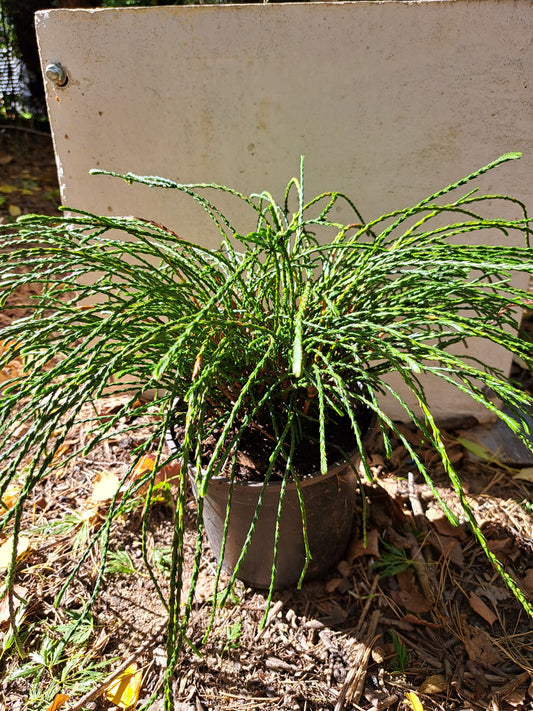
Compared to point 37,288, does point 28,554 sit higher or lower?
lower

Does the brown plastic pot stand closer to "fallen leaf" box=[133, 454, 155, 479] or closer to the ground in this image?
the ground

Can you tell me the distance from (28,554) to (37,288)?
1217mm

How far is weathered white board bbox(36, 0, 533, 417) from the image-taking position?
3.93 feet

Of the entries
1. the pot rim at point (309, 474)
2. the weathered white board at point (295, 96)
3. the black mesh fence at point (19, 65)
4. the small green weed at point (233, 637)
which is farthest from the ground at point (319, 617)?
the black mesh fence at point (19, 65)

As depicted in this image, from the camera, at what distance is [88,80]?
132 centimetres

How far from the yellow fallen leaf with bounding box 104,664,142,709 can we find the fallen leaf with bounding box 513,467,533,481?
992 millimetres

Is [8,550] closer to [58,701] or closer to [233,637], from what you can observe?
[58,701]

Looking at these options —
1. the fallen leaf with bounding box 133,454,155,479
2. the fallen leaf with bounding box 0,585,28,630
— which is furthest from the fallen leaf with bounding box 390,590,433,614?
the fallen leaf with bounding box 0,585,28,630

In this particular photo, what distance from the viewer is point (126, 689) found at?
39.2 inches

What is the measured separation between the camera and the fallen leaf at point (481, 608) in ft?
3.62

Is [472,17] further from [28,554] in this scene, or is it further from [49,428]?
[28,554]

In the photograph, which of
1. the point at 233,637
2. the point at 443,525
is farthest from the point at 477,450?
the point at 233,637

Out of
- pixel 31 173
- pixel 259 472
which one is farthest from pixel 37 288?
pixel 259 472

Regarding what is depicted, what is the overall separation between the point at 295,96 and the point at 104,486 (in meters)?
1.02
